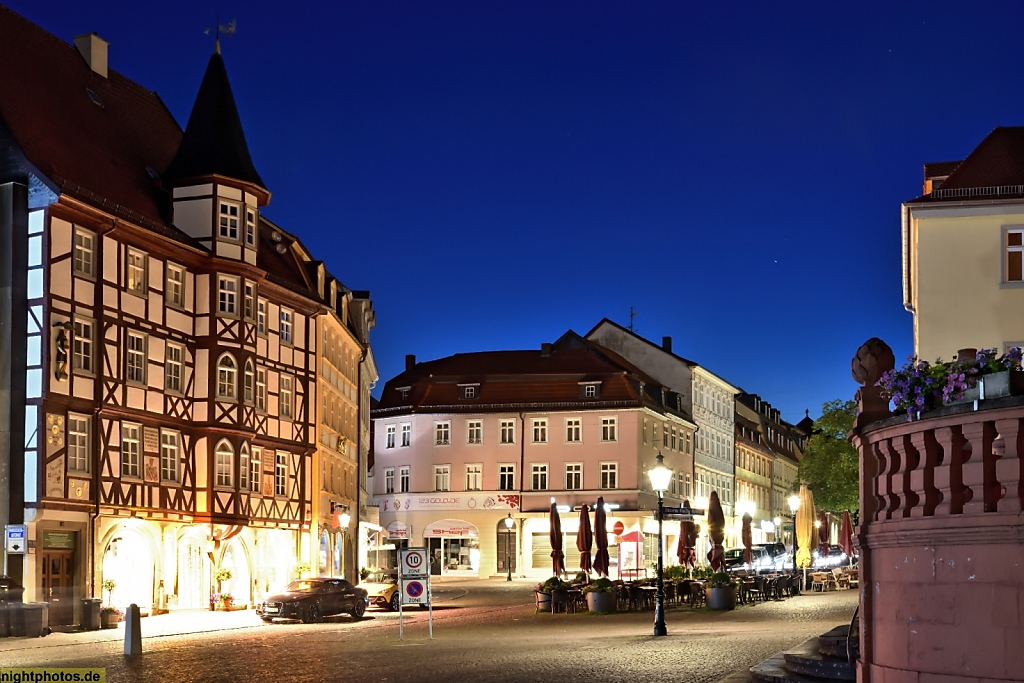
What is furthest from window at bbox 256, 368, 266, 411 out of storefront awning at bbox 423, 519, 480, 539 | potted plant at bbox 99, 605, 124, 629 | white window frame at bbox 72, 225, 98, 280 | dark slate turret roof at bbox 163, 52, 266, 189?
storefront awning at bbox 423, 519, 480, 539

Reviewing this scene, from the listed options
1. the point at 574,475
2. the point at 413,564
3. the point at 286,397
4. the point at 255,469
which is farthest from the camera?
the point at 574,475

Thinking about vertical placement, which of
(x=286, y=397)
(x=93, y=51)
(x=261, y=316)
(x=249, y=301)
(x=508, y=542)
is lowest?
(x=508, y=542)

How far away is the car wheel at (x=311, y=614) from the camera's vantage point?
39.1m

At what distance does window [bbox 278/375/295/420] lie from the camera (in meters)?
51.4

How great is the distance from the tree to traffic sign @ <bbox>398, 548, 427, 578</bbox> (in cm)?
4415

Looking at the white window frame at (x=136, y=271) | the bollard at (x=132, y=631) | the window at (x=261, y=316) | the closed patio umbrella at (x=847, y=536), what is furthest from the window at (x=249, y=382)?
the bollard at (x=132, y=631)

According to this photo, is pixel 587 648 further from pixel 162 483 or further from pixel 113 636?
pixel 162 483

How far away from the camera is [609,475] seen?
85188mm

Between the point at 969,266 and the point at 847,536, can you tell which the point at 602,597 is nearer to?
the point at 847,536

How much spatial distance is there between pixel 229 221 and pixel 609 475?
1666 inches

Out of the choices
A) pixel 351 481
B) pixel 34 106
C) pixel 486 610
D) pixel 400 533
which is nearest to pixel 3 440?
pixel 34 106

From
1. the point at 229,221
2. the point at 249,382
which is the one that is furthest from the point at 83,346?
the point at 249,382

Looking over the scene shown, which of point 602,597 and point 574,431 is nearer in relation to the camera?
point 602,597

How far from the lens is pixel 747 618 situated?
36625 mm
